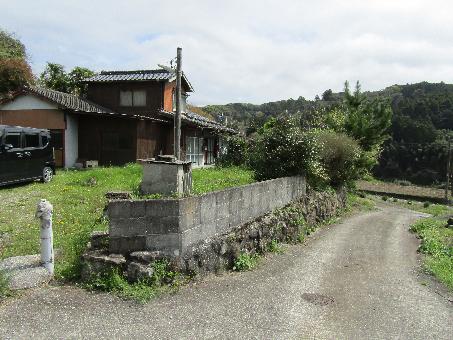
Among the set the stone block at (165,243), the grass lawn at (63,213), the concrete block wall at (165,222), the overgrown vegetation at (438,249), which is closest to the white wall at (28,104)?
the grass lawn at (63,213)

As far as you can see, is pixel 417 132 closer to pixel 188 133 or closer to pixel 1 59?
pixel 188 133

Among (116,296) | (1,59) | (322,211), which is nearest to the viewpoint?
(116,296)

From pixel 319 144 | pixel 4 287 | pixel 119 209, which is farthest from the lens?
pixel 319 144

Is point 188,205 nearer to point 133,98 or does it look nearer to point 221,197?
point 221,197

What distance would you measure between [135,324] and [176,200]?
2014mm

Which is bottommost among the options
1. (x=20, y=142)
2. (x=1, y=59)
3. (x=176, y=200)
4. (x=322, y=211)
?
(x=322, y=211)


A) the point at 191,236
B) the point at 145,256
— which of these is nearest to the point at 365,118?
the point at 191,236

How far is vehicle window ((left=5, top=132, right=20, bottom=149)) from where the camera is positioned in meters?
10.9

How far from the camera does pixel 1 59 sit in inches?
997

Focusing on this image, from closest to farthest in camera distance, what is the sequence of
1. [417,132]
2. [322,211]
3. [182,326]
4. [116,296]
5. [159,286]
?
1. [182,326]
2. [116,296]
3. [159,286]
4. [322,211]
5. [417,132]

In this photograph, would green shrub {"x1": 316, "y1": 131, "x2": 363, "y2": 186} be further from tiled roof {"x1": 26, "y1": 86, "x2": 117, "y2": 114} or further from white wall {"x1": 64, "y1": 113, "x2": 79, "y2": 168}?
white wall {"x1": 64, "y1": 113, "x2": 79, "y2": 168}

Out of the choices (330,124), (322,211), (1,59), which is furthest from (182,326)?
(1,59)

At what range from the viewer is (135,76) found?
878 inches

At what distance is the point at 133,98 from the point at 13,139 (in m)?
11.6
